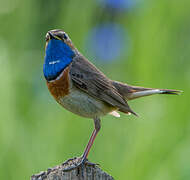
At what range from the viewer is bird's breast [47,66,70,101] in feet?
10.8

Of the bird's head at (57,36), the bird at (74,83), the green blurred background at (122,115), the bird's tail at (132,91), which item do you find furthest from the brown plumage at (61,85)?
the green blurred background at (122,115)

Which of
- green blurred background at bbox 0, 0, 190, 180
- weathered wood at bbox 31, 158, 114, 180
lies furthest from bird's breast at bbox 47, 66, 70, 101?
weathered wood at bbox 31, 158, 114, 180

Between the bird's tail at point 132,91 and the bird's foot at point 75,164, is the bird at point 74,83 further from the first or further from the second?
the bird's foot at point 75,164

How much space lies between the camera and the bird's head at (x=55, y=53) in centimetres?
333

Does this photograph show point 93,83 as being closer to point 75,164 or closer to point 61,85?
point 61,85

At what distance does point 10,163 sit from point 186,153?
1.23 m

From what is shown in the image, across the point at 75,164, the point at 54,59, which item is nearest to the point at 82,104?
the point at 54,59

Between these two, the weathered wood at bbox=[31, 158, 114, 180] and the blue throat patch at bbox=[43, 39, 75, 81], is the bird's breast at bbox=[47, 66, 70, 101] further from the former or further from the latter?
the weathered wood at bbox=[31, 158, 114, 180]

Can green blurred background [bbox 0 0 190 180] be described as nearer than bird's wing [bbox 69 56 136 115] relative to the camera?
No

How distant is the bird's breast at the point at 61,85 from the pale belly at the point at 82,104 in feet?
0.10

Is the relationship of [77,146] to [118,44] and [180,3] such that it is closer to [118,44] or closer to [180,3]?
[118,44]

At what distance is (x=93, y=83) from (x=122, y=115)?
1109 millimetres

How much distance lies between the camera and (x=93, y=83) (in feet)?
11.2

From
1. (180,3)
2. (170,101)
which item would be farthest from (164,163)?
(180,3)
